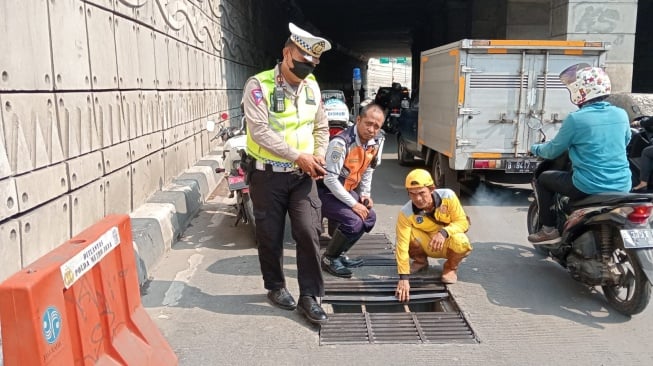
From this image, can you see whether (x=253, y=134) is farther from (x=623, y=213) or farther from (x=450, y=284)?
(x=623, y=213)

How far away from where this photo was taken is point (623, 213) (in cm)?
405

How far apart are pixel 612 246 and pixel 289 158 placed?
2543 mm

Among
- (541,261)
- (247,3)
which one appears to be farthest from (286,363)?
(247,3)

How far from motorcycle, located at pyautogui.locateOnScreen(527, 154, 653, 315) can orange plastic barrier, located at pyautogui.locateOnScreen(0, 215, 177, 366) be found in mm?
3138

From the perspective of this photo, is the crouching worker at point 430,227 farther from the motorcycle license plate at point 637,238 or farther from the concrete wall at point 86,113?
the concrete wall at point 86,113

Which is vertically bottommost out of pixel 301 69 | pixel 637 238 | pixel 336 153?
pixel 637 238

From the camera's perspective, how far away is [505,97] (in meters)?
7.62

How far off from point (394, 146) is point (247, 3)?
21.9 ft

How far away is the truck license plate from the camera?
760 cm

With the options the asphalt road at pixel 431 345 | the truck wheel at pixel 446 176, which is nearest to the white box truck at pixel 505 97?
the truck wheel at pixel 446 176

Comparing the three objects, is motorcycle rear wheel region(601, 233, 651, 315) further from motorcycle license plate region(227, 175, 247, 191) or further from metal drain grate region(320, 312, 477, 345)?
motorcycle license plate region(227, 175, 247, 191)

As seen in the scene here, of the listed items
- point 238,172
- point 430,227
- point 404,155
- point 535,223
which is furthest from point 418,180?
point 404,155

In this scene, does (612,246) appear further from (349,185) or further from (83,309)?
(83,309)

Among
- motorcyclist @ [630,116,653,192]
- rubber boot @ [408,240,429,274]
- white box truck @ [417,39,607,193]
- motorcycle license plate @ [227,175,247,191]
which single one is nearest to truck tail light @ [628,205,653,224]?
rubber boot @ [408,240,429,274]
